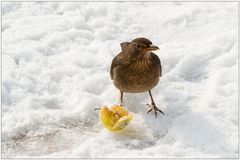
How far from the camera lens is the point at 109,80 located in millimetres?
7008

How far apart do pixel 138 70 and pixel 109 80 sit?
2.65ft

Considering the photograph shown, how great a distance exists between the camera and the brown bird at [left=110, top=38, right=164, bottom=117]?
6.29 m

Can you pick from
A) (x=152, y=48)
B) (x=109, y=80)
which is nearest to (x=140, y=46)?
(x=152, y=48)

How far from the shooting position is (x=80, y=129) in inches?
243

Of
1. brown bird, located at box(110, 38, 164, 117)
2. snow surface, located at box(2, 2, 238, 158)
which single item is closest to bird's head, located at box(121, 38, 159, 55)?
brown bird, located at box(110, 38, 164, 117)

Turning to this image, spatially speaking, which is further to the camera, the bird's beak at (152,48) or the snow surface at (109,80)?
the bird's beak at (152,48)

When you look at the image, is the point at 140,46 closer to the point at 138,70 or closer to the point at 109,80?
the point at 138,70

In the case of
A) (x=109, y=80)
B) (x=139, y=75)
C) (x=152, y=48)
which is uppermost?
(x=152, y=48)

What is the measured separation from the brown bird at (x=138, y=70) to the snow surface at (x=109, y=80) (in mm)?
332

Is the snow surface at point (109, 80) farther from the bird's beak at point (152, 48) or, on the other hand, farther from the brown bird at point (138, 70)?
the bird's beak at point (152, 48)

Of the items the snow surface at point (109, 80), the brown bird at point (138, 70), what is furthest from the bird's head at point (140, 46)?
the snow surface at point (109, 80)

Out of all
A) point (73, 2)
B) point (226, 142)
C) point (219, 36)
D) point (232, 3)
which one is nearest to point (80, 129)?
point (226, 142)

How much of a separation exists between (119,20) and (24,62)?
1.91 metres

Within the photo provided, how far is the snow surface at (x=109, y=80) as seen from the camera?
5.81 metres
